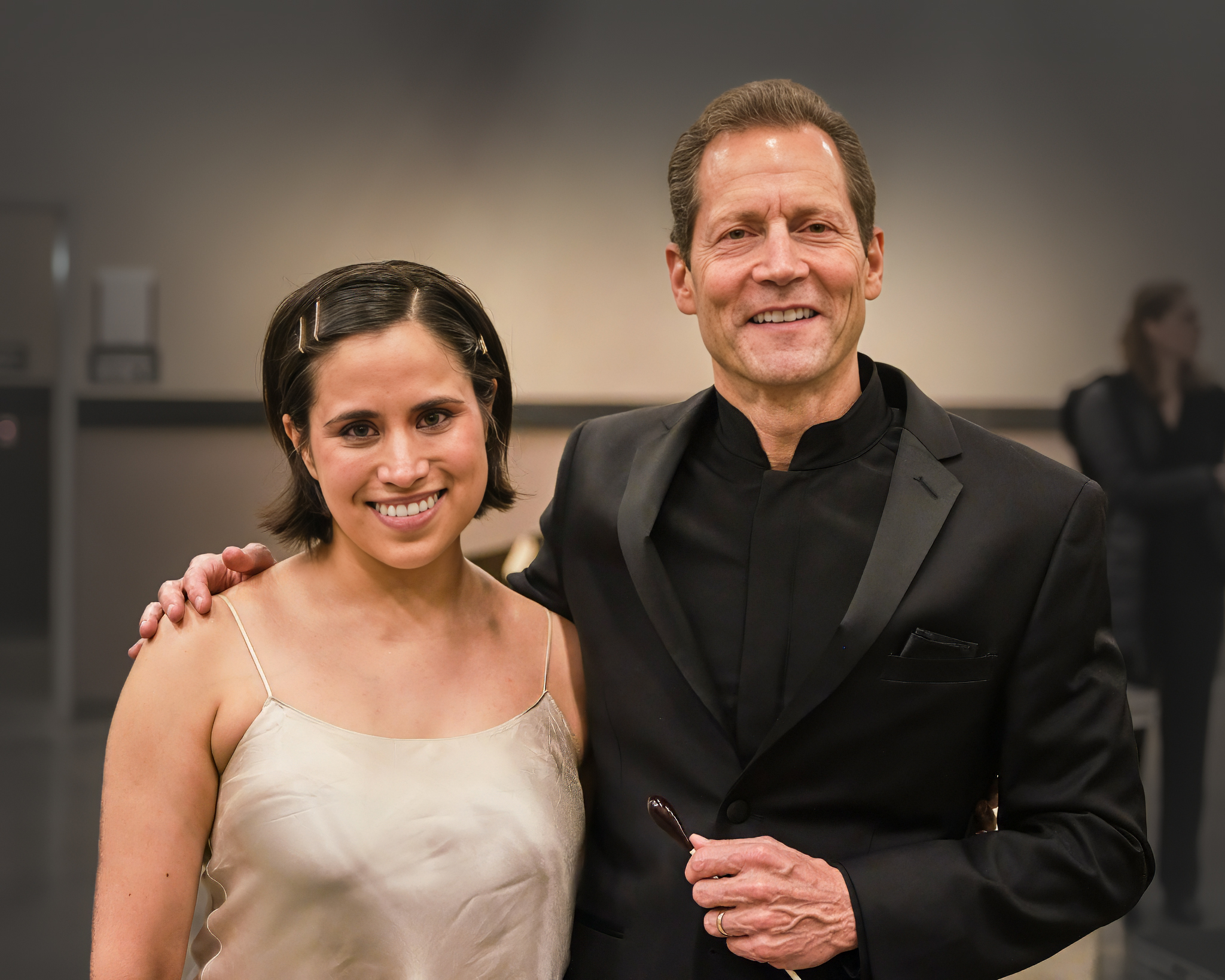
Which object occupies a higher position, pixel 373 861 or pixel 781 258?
pixel 781 258

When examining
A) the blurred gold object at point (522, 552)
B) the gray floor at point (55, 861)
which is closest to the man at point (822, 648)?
the blurred gold object at point (522, 552)

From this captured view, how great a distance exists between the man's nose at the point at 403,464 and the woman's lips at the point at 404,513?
1.6 inches

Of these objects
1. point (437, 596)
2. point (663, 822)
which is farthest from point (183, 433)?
point (663, 822)

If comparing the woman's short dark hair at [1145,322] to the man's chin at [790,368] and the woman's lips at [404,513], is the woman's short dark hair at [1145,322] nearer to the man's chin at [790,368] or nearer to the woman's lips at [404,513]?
the man's chin at [790,368]

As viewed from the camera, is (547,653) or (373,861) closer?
(373,861)

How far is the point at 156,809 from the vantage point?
1365mm

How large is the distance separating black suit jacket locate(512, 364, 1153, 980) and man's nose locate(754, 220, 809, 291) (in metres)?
0.27

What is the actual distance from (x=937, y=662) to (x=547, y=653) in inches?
21.8

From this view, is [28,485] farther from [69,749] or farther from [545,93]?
[545,93]

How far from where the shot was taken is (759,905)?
1.29m

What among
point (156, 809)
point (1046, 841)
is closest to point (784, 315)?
point (1046, 841)

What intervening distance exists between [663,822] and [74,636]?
3068mm

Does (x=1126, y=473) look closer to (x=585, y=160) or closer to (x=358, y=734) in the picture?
(x=585, y=160)

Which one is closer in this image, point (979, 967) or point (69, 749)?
point (979, 967)
